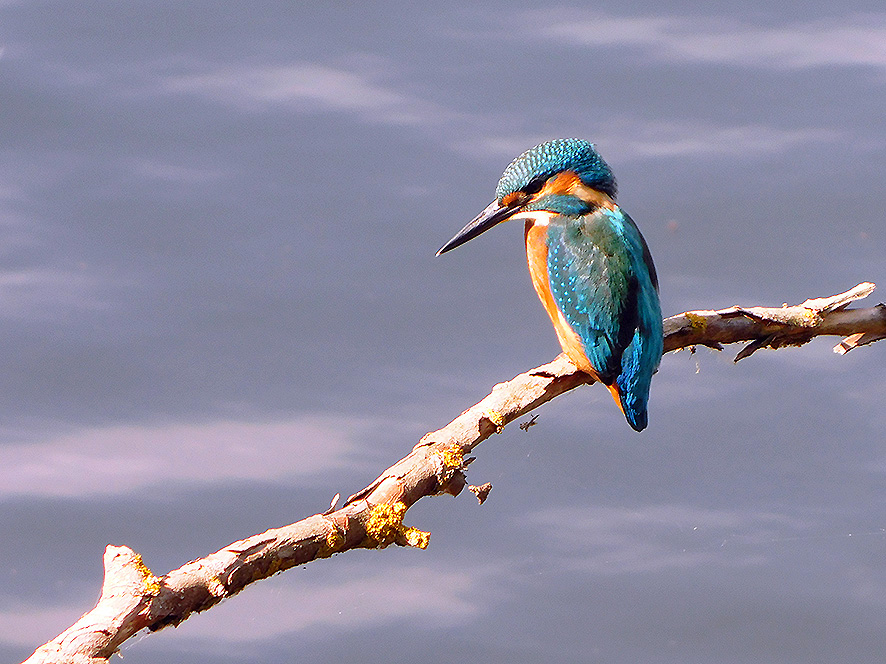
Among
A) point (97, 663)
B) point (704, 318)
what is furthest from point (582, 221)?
point (97, 663)

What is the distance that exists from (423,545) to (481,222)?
893 millimetres

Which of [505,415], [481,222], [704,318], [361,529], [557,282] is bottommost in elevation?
[361,529]

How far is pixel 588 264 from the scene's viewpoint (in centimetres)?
228

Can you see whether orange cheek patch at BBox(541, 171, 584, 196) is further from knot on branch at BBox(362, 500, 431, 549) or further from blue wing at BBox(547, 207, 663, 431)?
knot on branch at BBox(362, 500, 431, 549)

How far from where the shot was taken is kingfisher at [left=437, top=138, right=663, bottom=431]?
219 centimetres

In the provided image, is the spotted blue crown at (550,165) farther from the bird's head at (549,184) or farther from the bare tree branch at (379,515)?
the bare tree branch at (379,515)

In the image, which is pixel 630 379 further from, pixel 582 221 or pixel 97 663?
pixel 97 663

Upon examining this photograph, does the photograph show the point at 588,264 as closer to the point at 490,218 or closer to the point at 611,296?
the point at 611,296

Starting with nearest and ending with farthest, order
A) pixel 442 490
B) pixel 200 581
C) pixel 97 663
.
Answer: pixel 97 663, pixel 200 581, pixel 442 490

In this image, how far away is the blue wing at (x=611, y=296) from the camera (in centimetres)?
219

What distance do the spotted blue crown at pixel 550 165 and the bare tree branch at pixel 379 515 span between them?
0.36 metres

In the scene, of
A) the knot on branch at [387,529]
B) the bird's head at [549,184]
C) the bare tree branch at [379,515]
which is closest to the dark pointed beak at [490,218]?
the bird's head at [549,184]

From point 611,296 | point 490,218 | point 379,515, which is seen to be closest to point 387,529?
point 379,515

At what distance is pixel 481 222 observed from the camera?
7.83 ft
